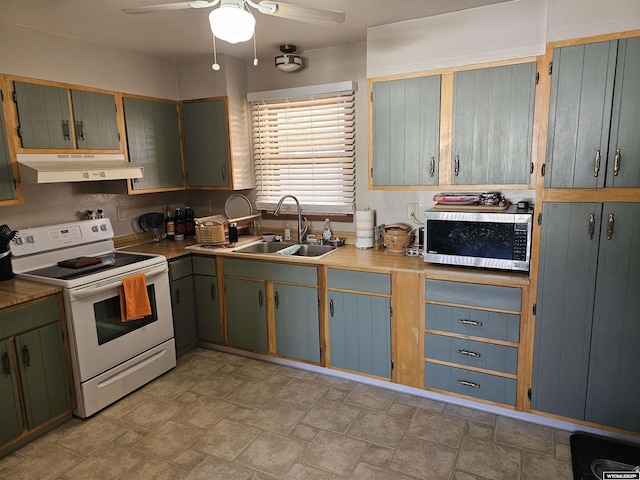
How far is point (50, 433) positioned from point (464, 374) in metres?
2.48

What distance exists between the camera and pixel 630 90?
2.01 m

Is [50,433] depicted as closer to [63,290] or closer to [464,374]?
[63,290]

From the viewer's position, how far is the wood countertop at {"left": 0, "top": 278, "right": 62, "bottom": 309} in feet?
7.39

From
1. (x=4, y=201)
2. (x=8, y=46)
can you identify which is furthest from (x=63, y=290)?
(x=8, y=46)

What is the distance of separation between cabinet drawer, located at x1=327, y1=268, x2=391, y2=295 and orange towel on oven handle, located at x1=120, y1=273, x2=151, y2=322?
1234 millimetres

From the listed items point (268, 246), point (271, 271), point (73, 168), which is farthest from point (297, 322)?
point (73, 168)

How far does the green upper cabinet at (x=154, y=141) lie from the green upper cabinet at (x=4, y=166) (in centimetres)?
A: 86

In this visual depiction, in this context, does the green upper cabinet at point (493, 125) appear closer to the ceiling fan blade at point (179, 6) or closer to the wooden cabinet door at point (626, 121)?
the wooden cabinet door at point (626, 121)

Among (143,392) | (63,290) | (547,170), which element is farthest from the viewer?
(143,392)

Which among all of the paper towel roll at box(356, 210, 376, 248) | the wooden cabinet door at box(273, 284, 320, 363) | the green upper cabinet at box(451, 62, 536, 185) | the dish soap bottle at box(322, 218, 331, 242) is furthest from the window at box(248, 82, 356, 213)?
the green upper cabinet at box(451, 62, 536, 185)

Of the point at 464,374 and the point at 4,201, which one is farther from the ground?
the point at 4,201

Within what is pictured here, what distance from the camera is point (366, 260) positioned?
114 inches

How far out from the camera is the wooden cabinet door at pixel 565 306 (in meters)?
2.19

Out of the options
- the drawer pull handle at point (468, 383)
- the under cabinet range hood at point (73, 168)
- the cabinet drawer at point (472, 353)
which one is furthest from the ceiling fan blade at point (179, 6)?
the drawer pull handle at point (468, 383)
